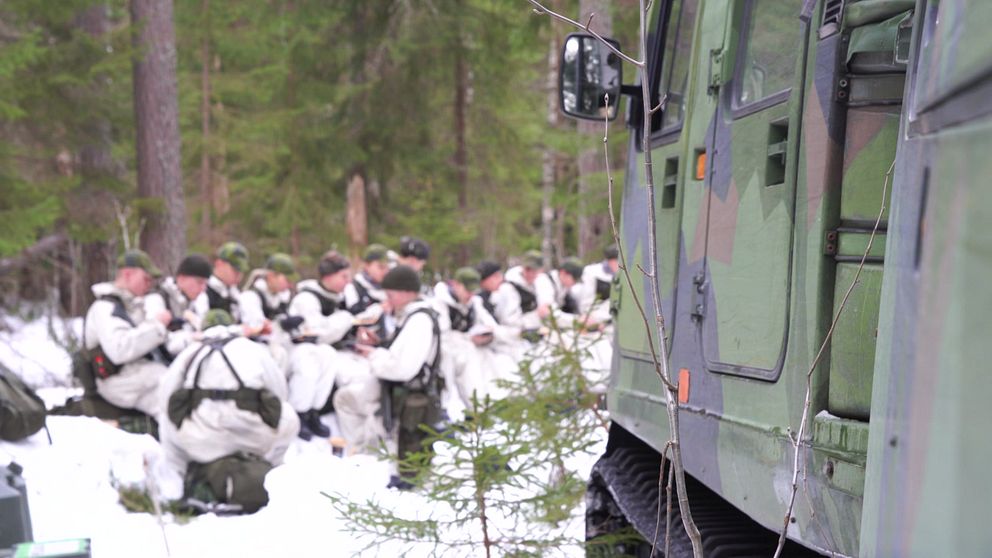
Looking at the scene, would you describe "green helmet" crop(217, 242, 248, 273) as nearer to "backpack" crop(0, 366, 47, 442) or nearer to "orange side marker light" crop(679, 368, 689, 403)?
"backpack" crop(0, 366, 47, 442)

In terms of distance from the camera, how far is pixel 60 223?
64.1 ft

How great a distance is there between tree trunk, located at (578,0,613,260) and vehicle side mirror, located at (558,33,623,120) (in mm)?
8509

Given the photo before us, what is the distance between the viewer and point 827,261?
265 cm

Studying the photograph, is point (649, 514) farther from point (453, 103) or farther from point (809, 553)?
point (453, 103)

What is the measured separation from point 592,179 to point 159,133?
7.00m

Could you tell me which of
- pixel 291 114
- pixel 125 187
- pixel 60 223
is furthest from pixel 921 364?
pixel 291 114

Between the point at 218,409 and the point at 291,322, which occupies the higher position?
the point at 291,322

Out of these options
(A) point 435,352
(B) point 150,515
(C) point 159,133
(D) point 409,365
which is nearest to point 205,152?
(C) point 159,133

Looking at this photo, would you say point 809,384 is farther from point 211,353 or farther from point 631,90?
point 211,353

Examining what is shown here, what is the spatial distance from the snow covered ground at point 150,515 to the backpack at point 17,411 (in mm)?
102

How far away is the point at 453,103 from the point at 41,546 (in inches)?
806

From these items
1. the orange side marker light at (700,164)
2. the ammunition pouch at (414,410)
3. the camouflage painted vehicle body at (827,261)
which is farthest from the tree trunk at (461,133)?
the orange side marker light at (700,164)

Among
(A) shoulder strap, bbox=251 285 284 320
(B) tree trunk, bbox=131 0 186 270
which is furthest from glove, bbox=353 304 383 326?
(B) tree trunk, bbox=131 0 186 270

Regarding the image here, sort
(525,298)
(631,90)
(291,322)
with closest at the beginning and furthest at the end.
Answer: (631,90)
(291,322)
(525,298)
